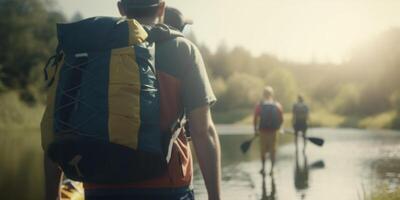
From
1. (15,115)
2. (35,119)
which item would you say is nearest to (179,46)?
(15,115)

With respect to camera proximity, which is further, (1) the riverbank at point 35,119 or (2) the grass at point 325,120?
(2) the grass at point 325,120

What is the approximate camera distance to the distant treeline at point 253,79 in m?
46.9

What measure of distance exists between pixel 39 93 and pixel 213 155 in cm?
5047

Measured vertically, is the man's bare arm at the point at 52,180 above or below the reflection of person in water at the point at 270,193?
above

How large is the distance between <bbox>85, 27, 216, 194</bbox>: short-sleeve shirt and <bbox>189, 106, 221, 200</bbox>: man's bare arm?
4cm

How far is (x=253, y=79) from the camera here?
80.7 metres

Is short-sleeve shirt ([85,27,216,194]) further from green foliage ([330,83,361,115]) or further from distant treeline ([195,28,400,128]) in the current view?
green foliage ([330,83,361,115])

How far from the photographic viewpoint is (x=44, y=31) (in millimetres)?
62938

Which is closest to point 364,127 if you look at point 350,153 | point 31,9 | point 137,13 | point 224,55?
point 350,153

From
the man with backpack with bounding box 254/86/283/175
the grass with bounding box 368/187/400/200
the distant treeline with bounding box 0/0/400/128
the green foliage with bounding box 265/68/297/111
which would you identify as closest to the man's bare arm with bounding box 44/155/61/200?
the grass with bounding box 368/187/400/200

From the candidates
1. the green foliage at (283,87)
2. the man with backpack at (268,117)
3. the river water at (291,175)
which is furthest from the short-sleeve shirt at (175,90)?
the green foliage at (283,87)

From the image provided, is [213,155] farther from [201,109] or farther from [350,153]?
[350,153]

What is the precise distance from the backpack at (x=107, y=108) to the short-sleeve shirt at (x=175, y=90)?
0.04 metres

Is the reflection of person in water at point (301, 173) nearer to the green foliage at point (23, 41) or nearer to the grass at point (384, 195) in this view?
the grass at point (384, 195)
